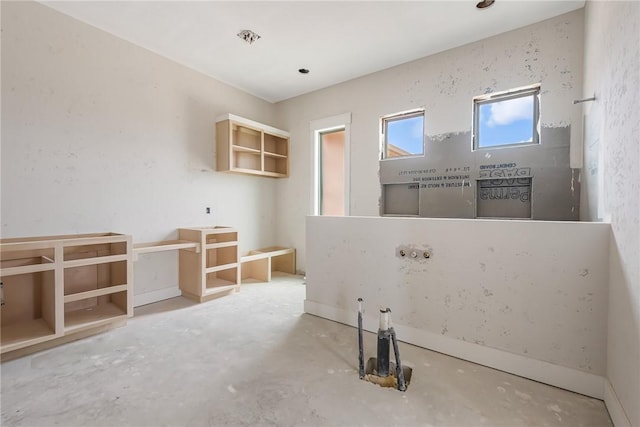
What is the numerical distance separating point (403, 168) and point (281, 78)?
210cm

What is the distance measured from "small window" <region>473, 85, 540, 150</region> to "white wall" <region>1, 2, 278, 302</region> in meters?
3.25

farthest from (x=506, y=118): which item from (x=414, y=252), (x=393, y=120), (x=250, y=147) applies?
(x=250, y=147)

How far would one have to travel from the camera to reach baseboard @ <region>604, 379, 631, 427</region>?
1288mm

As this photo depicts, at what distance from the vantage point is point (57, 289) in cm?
210

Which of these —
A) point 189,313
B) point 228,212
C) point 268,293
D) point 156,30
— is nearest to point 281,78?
point 156,30

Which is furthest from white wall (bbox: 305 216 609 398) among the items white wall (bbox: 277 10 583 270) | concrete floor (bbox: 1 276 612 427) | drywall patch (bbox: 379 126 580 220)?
white wall (bbox: 277 10 583 270)

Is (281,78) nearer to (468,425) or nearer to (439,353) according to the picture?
(439,353)

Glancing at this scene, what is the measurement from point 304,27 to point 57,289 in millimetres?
3111

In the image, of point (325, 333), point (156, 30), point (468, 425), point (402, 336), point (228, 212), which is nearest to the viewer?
point (468, 425)

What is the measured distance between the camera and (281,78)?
389cm

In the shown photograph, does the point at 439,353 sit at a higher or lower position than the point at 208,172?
lower

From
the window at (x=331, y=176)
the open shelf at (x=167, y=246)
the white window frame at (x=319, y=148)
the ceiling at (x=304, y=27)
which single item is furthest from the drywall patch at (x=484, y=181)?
the open shelf at (x=167, y=246)

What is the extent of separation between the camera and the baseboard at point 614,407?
1288 mm

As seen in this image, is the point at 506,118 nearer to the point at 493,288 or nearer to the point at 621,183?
the point at 621,183
